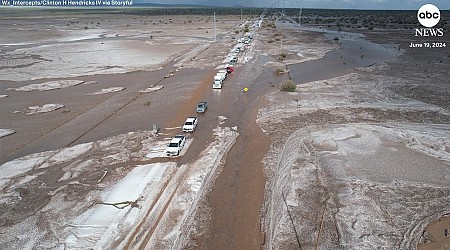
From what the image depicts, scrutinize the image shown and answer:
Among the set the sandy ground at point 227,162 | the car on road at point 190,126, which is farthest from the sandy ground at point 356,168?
the car on road at point 190,126

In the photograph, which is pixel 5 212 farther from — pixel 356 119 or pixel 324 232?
pixel 356 119

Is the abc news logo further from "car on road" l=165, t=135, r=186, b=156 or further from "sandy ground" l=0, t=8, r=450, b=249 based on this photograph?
"car on road" l=165, t=135, r=186, b=156

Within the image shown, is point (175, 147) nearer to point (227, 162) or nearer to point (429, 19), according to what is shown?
point (227, 162)

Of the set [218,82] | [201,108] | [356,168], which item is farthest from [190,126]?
[218,82]

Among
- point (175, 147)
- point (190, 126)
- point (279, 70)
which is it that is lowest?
point (175, 147)

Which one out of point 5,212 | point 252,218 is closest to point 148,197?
point 252,218

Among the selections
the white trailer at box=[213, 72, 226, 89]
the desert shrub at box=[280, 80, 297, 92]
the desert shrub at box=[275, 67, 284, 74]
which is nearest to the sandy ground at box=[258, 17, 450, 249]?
the desert shrub at box=[280, 80, 297, 92]
